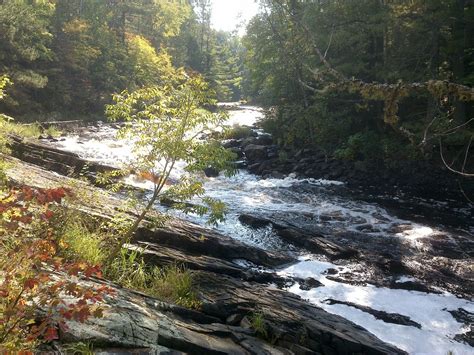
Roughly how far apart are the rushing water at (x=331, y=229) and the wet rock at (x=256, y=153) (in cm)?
215

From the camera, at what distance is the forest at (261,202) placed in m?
4.04

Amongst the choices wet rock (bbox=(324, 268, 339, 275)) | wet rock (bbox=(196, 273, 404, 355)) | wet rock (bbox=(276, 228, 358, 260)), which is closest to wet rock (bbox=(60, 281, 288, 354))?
wet rock (bbox=(196, 273, 404, 355))

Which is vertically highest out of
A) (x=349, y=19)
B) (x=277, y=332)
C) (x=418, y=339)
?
(x=349, y=19)

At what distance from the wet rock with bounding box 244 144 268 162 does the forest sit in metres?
0.16

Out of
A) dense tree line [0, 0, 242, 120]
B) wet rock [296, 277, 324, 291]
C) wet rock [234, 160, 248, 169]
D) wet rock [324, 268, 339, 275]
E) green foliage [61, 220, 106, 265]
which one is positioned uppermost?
dense tree line [0, 0, 242, 120]

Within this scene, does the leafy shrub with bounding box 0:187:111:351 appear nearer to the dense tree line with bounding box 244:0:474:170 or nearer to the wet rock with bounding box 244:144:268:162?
the dense tree line with bounding box 244:0:474:170

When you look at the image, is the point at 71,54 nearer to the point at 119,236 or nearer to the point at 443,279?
the point at 119,236

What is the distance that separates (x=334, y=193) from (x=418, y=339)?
9.41 meters

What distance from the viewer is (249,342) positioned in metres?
4.72

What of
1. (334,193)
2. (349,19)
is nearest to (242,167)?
(334,193)

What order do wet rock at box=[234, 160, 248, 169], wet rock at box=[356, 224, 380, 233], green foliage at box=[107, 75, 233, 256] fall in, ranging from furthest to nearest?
wet rock at box=[234, 160, 248, 169] → wet rock at box=[356, 224, 380, 233] → green foliage at box=[107, 75, 233, 256]

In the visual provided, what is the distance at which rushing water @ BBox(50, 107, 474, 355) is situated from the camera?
21.9 ft

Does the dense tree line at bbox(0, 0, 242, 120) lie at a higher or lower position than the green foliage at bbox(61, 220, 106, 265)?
higher

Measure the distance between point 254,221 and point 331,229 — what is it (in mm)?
2333
